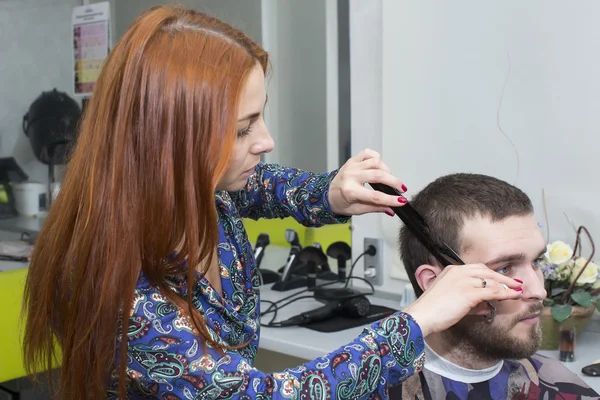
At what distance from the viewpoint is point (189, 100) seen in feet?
3.21

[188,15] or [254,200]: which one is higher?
[188,15]

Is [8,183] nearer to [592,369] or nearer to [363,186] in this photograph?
[363,186]

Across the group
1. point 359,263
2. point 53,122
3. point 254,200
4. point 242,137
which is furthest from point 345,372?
point 53,122

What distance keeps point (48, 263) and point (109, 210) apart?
0.49ft

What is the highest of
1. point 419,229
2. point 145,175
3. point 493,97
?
point 493,97

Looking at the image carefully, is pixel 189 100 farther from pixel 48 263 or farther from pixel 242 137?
pixel 48 263

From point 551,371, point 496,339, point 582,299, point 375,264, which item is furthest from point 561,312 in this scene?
point 375,264

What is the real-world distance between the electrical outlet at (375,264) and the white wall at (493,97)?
3 cm

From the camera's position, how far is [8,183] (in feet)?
11.2

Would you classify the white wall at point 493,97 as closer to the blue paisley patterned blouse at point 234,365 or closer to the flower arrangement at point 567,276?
the flower arrangement at point 567,276

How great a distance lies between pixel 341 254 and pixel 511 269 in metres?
1.10

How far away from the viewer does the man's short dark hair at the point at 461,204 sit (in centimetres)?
136

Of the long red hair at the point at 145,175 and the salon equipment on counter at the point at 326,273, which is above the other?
the long red hair at the point at 145,175

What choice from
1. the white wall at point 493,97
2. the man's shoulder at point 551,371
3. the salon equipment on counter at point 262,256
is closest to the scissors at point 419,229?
the man's shoulder at point 551,371
